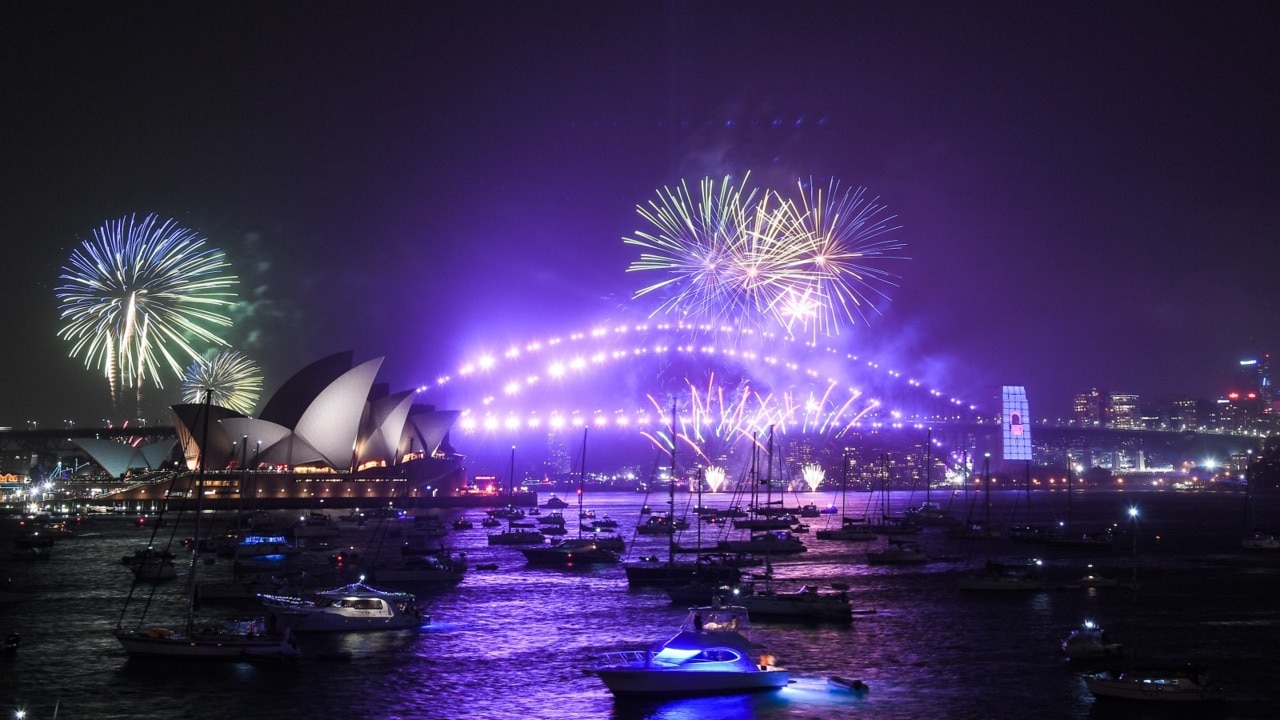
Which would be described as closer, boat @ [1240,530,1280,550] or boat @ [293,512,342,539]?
boat @ [1240,530,1280,550]

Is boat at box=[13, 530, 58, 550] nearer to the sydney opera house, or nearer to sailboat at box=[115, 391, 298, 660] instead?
the sydney opera house

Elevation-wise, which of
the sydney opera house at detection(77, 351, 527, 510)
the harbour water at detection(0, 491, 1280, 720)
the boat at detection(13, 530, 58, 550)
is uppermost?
the sydney opera house at detection(77, 351, 527, 510)

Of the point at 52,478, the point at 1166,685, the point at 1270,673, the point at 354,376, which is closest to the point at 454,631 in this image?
the point at 1166,685

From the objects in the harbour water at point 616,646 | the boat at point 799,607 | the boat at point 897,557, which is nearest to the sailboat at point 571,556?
Answer: the harbour water at point 616,646

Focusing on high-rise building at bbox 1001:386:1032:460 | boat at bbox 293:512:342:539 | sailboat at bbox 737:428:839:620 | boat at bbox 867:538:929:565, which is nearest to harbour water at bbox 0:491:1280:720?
sailboat at bbox 737:428:839:620

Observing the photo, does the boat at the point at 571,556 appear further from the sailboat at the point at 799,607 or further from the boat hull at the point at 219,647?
the boat hull at the point at 219,647

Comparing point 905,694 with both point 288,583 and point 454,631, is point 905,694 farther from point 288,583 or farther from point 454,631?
point 288,583
